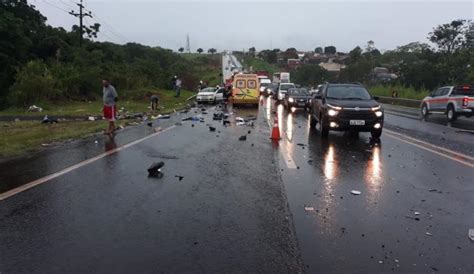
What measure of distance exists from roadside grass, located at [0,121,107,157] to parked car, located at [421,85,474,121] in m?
17.7

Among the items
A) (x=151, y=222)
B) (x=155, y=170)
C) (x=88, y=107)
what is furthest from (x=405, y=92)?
(x=151, y=222)

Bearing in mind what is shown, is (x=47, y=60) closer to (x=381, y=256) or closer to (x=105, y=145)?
(x=105, y=145)

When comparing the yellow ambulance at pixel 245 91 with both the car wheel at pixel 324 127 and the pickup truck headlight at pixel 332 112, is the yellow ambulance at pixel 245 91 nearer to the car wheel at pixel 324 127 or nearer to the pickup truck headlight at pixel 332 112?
the car wheel at pixel 324 127

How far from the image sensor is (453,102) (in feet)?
81.0

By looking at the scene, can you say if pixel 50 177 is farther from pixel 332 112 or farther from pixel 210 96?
pixel 210 96

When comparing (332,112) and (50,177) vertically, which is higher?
(332,112)

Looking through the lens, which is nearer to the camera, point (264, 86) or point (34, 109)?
point (34, 109)

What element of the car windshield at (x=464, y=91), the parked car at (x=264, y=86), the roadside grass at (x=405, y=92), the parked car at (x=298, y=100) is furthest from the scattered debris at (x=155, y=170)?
the parked car at (x=264, y=86)

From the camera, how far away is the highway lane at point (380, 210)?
4.72m

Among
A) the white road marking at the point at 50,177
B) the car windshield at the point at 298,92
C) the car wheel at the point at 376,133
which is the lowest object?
the white road marking at the point at 50,177

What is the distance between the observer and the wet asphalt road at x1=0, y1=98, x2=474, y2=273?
4605 mm

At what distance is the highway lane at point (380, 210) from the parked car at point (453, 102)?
1364 cm

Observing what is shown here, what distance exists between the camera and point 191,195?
7.16 meters

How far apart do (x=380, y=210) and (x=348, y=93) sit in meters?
9.80
